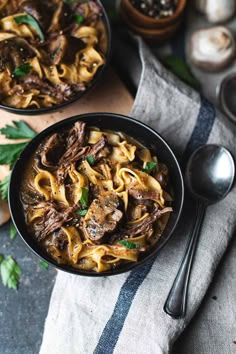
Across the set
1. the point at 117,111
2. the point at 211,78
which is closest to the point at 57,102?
the point at 117,111

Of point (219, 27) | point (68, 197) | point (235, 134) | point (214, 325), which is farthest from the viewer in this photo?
point (219, 27)

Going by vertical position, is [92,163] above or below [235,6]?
below

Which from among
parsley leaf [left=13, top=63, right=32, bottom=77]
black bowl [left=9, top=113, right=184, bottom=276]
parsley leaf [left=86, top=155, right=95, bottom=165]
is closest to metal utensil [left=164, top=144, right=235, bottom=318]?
black bowl [left=9, top=113, right=184, bottom=276]

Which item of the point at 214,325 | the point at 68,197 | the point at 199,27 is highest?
the point at 199,27

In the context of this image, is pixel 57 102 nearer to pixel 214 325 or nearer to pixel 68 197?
pixel 68 197

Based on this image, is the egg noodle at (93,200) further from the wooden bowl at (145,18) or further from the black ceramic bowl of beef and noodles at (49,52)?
the wooden bowl at (145,18)

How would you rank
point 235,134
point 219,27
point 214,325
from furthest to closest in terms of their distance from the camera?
point 219,27 < point 235,134 < point 214,325

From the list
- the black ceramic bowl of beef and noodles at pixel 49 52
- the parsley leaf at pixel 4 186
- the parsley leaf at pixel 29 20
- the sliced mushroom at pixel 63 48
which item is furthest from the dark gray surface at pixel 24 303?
the parsley leaf at pixel 29 20

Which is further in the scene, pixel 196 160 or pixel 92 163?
pixel 196 160
